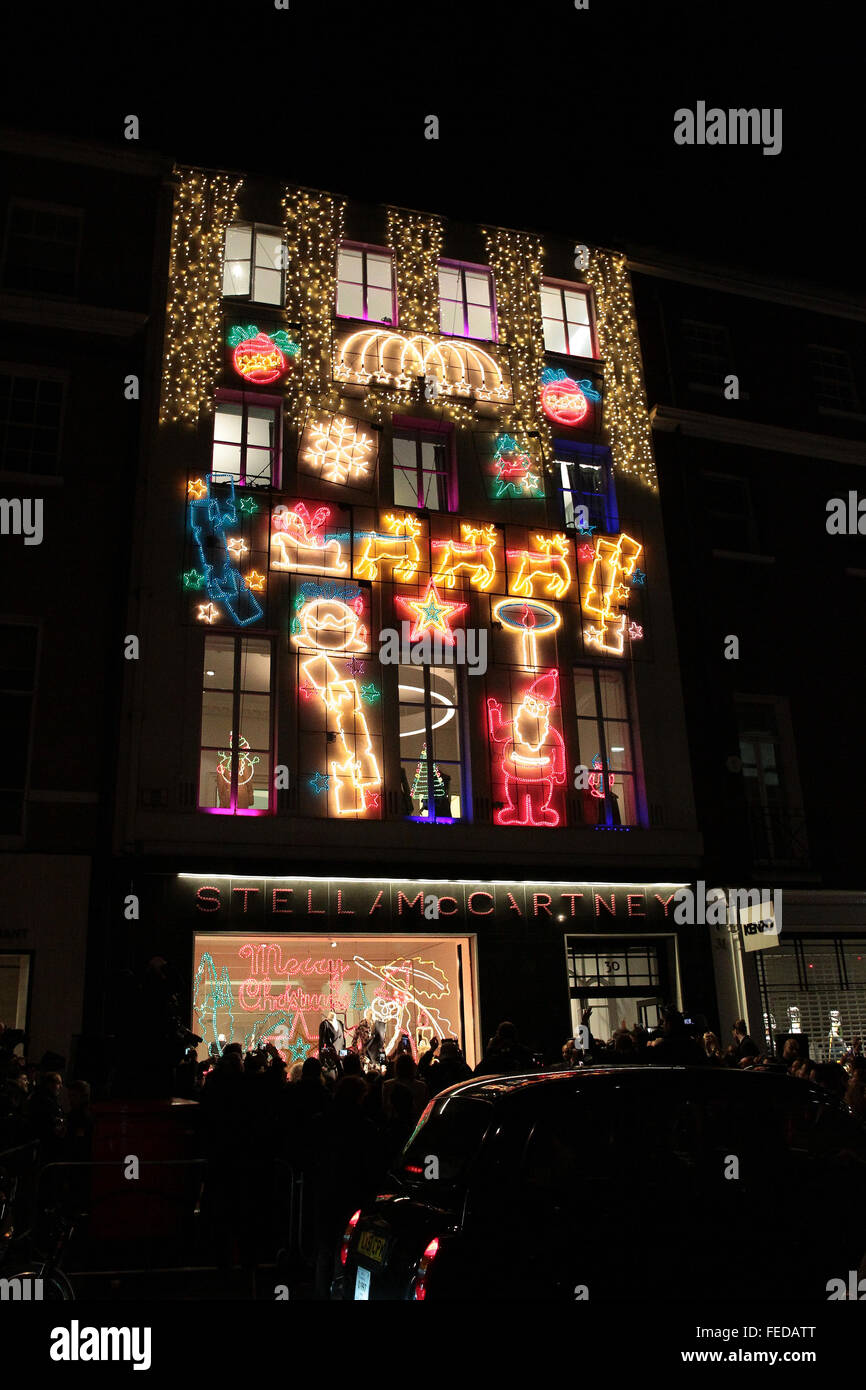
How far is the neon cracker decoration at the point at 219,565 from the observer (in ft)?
51.5

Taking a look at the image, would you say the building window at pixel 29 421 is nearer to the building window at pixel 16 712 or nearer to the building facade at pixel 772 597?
the building window at pixel 16 712

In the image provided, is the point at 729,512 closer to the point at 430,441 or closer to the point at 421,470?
the point at 430,441

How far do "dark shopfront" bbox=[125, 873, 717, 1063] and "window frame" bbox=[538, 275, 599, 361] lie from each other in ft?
33.5

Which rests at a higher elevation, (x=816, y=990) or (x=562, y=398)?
(x=562, y=398)

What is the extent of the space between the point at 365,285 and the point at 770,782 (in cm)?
1173

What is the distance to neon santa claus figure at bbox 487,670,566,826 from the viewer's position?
16.2m

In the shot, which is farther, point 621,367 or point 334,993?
point 621,367

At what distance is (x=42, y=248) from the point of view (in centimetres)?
1738

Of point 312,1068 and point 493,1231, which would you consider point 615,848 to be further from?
point 493,1231

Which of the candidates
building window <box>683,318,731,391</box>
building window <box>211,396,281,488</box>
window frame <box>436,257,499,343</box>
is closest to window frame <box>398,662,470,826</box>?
building window <box>211,396,281,488</box>

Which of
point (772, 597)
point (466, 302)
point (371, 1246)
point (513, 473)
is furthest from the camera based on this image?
point (772, 597)

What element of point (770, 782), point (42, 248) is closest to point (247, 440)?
point (42, 248)

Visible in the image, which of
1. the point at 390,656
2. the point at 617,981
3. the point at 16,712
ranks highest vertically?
the point at 390,656
